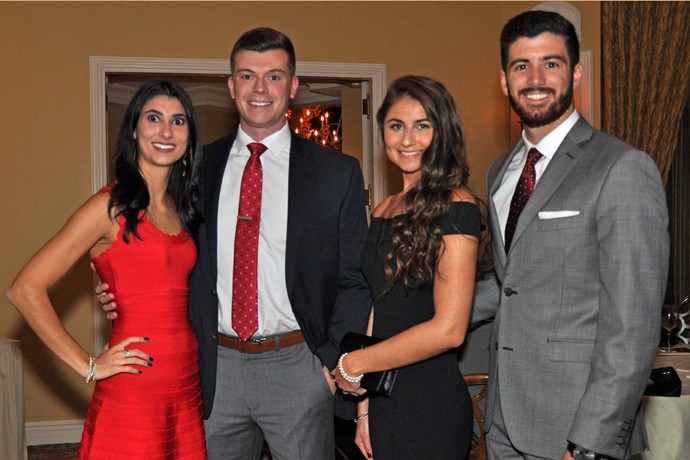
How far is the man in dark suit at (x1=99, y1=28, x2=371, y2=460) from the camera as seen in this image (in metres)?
2.64

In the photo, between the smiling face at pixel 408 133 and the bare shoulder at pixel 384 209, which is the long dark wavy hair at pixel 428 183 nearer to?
the smiling face at pixel 408 133

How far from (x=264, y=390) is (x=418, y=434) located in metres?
0.60

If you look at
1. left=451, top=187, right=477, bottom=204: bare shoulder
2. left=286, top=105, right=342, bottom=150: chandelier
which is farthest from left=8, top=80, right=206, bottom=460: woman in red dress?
left=286, top=105, right=342, bottom=150: chandelier

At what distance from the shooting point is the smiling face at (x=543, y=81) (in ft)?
7.14

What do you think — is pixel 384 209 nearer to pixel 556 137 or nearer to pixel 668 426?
pixel 556 137

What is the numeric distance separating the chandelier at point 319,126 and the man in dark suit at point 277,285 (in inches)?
290

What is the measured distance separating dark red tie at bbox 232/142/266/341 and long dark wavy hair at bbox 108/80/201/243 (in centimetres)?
17

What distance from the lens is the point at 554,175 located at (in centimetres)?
209

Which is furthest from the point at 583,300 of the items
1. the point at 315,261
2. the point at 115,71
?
the point at 115,71

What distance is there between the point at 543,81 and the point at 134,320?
1.44 metres

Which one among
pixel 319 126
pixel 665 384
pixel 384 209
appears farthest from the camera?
pixel 319 126

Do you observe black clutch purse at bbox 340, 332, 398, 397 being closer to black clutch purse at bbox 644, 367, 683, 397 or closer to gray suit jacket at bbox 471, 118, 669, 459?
gray suit jacket at bbox 471, 118, 669, 459

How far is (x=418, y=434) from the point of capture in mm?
2250

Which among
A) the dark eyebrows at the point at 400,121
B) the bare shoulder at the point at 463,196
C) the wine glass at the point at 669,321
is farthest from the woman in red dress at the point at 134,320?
the wine glass at the point at 669,321
